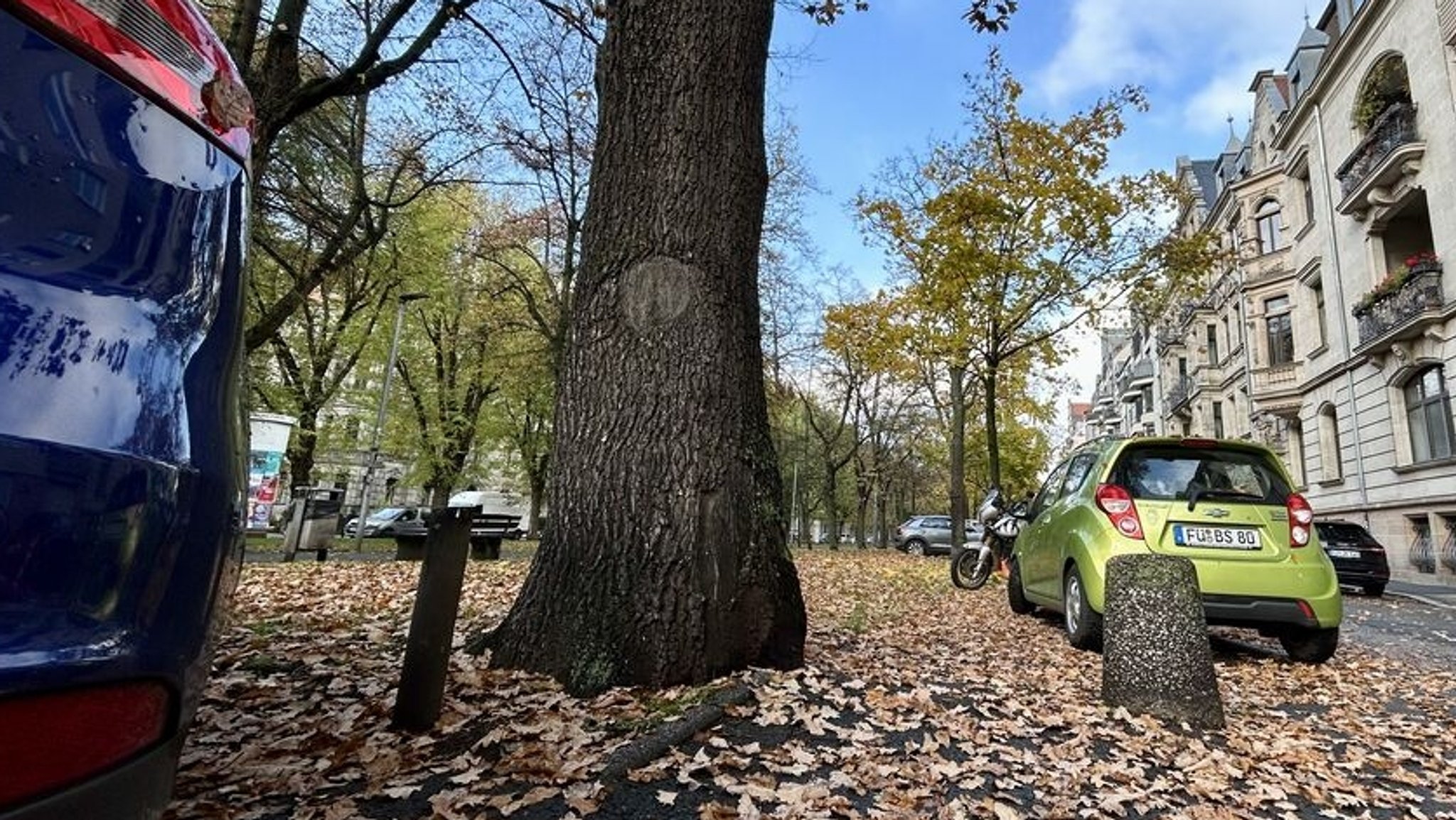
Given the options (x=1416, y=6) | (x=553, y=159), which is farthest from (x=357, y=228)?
(x=1416, y=6)

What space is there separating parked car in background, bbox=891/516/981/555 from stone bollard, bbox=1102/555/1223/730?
25.2 meters

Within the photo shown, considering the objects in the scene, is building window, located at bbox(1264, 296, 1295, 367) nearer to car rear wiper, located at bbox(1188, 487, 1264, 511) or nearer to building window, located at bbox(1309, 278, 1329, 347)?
building window, located at bbox(1309, 278, 1329, 347)

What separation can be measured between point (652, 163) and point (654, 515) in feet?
5.87

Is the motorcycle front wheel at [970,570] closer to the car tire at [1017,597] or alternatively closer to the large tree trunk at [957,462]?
the car tire at [1017,597]

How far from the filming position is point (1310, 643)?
239 inches

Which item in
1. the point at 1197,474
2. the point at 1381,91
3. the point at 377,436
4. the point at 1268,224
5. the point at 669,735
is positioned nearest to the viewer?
the point at 669,735

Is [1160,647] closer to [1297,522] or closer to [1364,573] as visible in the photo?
[1297,522]

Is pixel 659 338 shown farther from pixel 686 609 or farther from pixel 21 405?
pixel 21 405

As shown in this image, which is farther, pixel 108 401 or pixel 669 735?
pixel 669 735

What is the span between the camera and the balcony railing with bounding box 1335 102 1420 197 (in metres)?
18.9

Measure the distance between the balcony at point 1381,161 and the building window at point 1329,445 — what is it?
6.18m

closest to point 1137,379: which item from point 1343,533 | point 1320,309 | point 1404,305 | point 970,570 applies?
point 1320,309

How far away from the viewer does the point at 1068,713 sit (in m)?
4.05

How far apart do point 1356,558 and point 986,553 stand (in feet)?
29.2
